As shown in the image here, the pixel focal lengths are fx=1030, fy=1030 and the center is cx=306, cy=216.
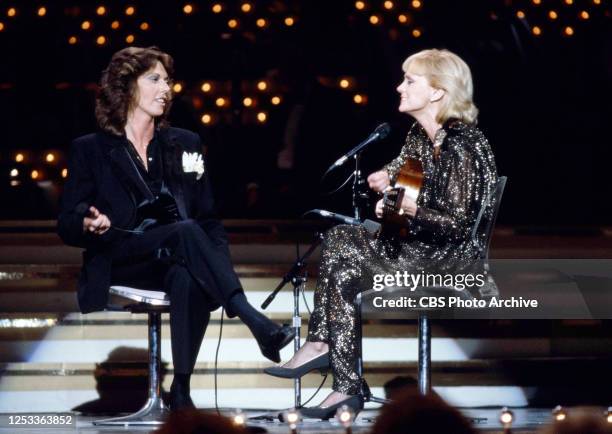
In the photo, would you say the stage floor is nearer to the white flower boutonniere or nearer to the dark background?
the white flower boutonniere

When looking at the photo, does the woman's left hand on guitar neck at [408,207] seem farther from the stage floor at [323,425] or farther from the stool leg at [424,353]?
the stage floor at [323,425]

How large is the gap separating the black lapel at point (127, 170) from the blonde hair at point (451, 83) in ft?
3.67

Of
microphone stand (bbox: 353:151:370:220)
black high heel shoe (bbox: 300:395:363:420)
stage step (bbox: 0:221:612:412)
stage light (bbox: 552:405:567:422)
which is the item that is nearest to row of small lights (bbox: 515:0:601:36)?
stage step (bbox: 0:221:612:412)

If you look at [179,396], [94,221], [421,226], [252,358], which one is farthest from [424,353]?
[94,221]

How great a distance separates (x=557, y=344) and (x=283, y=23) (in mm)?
3789

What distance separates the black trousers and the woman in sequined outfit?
33 cm

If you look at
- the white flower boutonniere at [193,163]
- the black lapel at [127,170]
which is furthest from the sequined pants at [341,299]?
the black lapel at [127,170]

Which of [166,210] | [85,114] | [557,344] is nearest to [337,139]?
[85,114]

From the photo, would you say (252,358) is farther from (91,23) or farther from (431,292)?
(91,23)

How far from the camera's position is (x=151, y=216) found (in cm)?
396

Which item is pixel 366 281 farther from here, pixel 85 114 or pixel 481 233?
pixel 85 114

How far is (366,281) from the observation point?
12.6ft

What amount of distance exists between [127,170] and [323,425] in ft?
3.97

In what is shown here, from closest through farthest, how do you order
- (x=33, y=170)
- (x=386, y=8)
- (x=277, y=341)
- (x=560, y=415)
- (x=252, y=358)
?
(x=560, y=415), (x=277, y=341), (x=252, y=358), (x=33, y=170), (x=386, y=8)
